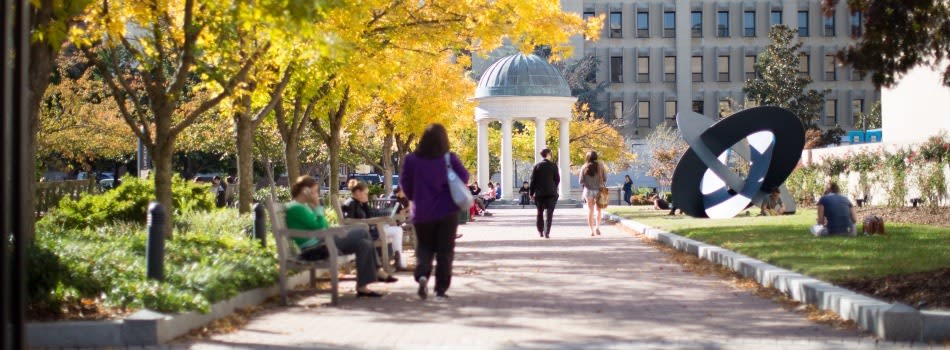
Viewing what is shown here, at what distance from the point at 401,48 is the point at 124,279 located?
1215 cm

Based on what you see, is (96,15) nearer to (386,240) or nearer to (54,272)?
(386,240)

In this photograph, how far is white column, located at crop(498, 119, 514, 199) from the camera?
53.9m

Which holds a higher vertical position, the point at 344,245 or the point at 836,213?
the point at 836,213

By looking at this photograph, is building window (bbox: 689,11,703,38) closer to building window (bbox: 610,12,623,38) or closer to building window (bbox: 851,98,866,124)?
building window (bbox: 610,12,623,38)

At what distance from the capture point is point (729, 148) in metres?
30.8

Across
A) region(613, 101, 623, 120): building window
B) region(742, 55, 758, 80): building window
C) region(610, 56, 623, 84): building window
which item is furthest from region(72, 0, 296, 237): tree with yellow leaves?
region(742, 55, 758, 80): building window

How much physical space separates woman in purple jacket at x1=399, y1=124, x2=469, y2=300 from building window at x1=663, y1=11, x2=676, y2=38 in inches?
3015

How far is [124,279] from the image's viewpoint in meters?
9.98

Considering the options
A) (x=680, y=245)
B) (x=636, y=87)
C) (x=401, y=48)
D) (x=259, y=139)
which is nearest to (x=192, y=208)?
(x=401, y=48)

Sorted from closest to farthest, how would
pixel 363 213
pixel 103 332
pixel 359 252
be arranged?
pixel 103 332
pixel 359 252
pixel 363 213

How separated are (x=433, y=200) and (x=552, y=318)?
1.75 metres

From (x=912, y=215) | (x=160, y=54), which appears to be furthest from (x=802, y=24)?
(x=160, y=54)

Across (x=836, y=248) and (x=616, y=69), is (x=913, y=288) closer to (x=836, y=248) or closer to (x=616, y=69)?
(x=836, y=248)

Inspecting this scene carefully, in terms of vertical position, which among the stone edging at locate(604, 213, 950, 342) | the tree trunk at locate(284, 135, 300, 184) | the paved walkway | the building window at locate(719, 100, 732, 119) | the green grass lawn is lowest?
the paved walkway
